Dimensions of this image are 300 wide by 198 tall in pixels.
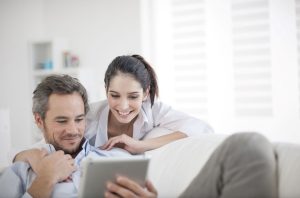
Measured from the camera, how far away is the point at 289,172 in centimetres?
130

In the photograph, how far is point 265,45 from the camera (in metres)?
3.56

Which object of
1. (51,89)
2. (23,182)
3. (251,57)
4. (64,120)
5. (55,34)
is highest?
(55,34)

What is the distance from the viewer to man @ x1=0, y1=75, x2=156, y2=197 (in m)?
1.56

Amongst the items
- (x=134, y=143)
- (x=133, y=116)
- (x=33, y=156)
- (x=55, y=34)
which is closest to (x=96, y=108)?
(x=133, y=116)

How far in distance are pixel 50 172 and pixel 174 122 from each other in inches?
31.1

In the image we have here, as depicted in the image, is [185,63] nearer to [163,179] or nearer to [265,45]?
[265,45]

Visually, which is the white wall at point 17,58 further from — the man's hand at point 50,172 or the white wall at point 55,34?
the man's hand at point 50,172

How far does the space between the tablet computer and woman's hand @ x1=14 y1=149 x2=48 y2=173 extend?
1.30 feet

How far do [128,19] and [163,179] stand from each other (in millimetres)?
2655

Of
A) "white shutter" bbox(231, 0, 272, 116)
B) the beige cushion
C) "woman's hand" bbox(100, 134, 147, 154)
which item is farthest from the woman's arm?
"white shutter" bbox(231, 0, 272, 116)

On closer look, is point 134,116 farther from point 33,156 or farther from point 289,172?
point 289,172

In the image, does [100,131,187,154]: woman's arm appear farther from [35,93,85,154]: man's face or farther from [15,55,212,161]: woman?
[35,93,85,154]: man's face

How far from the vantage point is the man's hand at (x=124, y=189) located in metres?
1.30

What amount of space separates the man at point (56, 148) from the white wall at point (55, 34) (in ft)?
7.92
